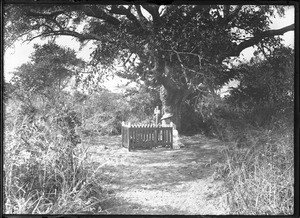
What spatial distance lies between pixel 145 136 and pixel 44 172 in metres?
1.45

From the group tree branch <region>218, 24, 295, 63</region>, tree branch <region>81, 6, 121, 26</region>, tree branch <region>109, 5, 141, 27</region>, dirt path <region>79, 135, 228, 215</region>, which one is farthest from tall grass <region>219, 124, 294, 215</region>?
tree branch <region>81, 6, 121, 26</region>

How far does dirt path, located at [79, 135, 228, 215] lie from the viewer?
12.1 feet

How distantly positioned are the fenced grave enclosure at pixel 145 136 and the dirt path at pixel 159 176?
10 centimetres

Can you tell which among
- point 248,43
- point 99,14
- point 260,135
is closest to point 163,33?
point 99,14

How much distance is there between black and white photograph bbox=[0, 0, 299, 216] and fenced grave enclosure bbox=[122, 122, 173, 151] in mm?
31

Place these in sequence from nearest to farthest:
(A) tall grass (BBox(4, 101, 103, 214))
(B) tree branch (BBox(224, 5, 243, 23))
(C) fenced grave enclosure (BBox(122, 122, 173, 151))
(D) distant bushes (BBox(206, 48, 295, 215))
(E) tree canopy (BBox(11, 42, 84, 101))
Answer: (A) tall grass (BBox(4, 101, 103, 214))
(D) distant bushes (BBox(206, 48, 295, 215))
(B) tree branch (BBox(224, 5, 243, 23))
(E) tree canopy (BBox(11, 42, 84, 101))
(C) fenced grave enclosure (BBox(122, 122, 173, 151))

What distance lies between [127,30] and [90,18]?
1.62 ft

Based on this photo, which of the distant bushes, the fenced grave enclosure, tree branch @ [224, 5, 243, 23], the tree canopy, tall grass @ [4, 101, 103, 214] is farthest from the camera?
the fenced grave enclosure

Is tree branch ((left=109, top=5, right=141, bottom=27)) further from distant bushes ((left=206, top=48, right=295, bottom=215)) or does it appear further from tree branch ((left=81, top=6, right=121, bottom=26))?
distant bushes ((left=206, top=48, right=295, bottom=215))

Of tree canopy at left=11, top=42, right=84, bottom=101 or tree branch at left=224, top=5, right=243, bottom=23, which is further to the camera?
tree canopy at left=11, top=42, right=84, bottom=101

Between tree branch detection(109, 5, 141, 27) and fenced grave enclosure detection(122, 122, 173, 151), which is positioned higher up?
tree branch detection(109, 5, 141, 27)

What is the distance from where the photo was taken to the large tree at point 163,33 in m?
3.78

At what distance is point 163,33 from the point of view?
12.8 ft

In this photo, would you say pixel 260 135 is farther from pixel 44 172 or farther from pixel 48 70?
pixel 48 70
